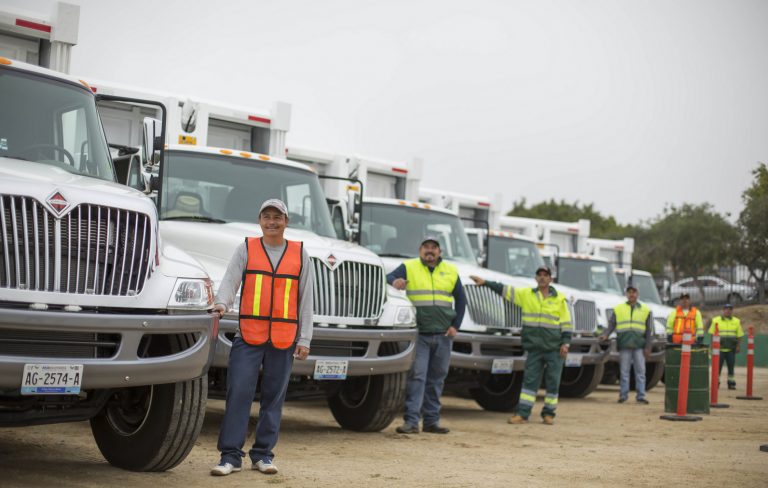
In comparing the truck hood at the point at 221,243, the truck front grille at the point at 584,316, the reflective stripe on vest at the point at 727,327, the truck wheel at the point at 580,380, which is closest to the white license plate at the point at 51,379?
the truck hood at the point at 221,243

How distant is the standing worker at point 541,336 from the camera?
11.9 m

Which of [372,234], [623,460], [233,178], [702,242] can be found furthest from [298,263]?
[702,242]

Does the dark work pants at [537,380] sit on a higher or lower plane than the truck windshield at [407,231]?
lower

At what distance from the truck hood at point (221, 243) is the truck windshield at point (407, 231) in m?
3.11

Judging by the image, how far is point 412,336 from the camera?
9555 millimetres

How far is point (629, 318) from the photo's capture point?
16.0 metres

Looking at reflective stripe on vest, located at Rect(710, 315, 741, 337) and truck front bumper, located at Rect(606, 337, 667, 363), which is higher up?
reflective stripe on vest, located at Rect(710, 315, 741, 337)

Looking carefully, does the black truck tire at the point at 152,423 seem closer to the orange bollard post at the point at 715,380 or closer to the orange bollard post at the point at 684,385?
the orange bollard post at the point at 684,385

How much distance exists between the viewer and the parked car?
131 feet

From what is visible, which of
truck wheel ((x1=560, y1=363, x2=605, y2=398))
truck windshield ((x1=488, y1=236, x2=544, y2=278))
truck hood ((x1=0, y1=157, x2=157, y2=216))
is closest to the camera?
truck hood ((x1=0, y1=157, x2=157, y2=216))

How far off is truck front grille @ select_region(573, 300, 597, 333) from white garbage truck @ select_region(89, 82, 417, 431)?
5.44m

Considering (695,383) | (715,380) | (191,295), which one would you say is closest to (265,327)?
(191,295)

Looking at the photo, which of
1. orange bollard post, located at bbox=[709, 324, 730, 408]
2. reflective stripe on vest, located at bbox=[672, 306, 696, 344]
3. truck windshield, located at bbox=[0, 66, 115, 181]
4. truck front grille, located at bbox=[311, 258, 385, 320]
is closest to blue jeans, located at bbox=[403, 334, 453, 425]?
truck front grille, located at bbox=[311, 258, 385, 320]

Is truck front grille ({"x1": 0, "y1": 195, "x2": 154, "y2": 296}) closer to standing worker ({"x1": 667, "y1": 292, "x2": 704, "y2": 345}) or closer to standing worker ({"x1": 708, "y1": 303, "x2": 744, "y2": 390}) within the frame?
standing worker ({"x1": 667, "y1": 292, "x2": 704, "y2": 345})
